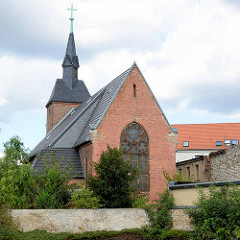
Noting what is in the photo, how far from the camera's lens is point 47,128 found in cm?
4816

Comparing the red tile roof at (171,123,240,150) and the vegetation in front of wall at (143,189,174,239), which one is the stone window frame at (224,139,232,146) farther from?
the vegetation in front of wall at (143,189,174,239)

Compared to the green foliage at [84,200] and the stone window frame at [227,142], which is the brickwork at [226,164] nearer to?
the green foliage at [84,200]

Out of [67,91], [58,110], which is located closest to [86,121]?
[58,110]

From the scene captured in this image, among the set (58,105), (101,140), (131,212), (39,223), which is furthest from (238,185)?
(58,105)

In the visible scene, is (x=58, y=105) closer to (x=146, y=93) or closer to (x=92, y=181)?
(x=146, y=93)

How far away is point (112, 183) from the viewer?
2141 centimetres

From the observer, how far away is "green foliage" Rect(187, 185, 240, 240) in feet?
54.0

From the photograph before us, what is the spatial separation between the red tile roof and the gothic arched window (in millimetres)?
25540

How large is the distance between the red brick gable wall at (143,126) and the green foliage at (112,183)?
5.11 meters

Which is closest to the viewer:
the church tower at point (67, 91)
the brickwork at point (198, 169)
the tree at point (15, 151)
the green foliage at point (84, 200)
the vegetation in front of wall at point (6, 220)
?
the vegetation in front of wall at point (6, 220)

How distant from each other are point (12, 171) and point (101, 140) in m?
6.46

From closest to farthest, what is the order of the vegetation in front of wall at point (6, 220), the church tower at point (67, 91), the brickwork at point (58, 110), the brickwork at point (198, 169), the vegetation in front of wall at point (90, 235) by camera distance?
1. the vegetation in front of wall at point (90, 235)
2. the vegetation in front of wall at point (6, 220)
3. the brickwork at point (198, 169)
4. the brickwork at point (58, 110)
5. the church tower at point (67, 91)

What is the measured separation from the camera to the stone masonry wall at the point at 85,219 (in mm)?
18000

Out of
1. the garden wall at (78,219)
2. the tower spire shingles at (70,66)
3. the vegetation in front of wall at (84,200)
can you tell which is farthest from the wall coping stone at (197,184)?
the tower spire shingles at (70,66)
